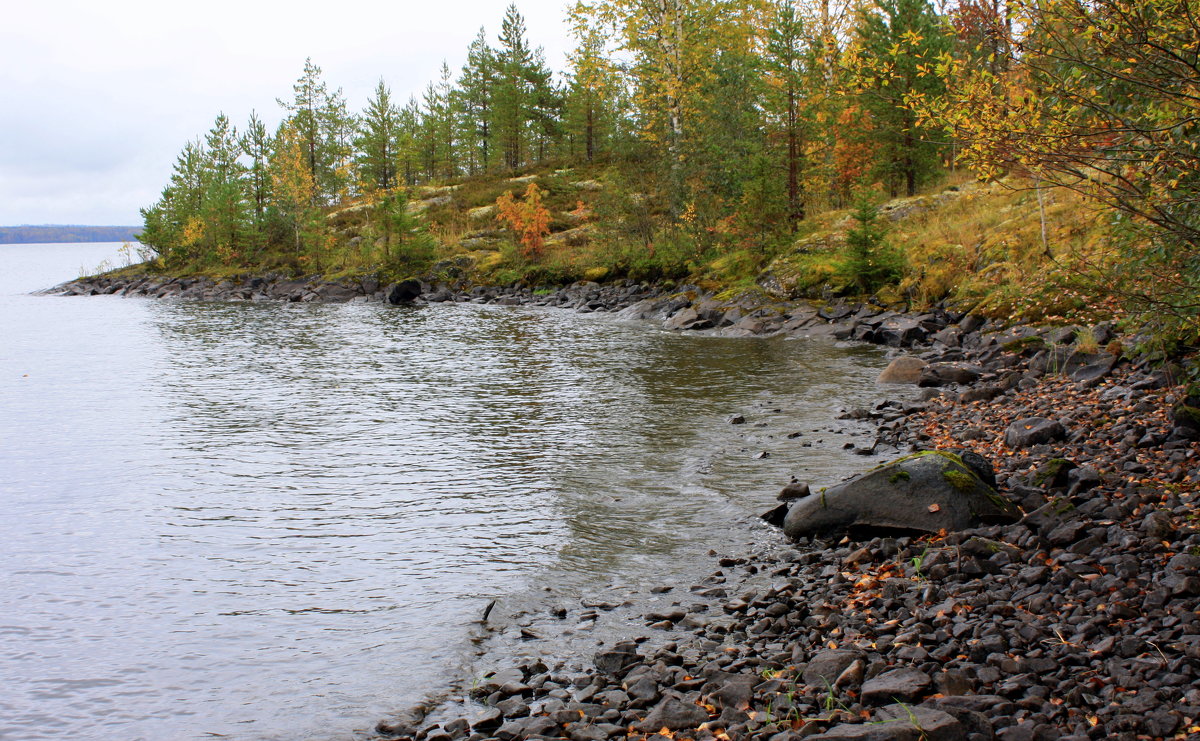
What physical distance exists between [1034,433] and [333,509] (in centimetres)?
894

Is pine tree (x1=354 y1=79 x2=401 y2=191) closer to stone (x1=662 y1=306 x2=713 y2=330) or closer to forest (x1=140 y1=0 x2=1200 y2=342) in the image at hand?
forest (x1=140 y1=0 x2=1200 y2=342)

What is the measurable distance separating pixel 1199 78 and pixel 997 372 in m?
11.4

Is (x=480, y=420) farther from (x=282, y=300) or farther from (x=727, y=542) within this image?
(x=282, y=300)

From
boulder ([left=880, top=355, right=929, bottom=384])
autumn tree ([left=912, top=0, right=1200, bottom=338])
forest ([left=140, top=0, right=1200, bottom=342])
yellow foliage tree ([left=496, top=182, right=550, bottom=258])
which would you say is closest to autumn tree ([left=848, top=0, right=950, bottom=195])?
forest ([left=140, top=0, right=1200, bottom=342])

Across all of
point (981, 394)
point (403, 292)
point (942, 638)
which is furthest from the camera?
point (403, 292)

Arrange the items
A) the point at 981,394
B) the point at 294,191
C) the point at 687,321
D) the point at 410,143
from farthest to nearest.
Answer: the point at 410,143 < the point at 294,191 < the point at 687,321 < the point at 981,394

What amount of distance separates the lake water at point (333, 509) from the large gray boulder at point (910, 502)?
715 millimetres

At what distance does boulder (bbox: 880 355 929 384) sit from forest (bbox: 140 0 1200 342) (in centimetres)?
287

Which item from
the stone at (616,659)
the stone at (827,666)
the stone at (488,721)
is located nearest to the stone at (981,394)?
the stone at (827,666)

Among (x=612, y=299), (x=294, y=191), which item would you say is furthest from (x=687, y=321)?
(x=294, y=191)

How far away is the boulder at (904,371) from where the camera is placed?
16547mm

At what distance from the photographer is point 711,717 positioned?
5066mm

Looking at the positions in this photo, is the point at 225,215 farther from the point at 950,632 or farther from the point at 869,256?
the point at 950,632

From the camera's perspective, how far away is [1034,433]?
9.92 meters
